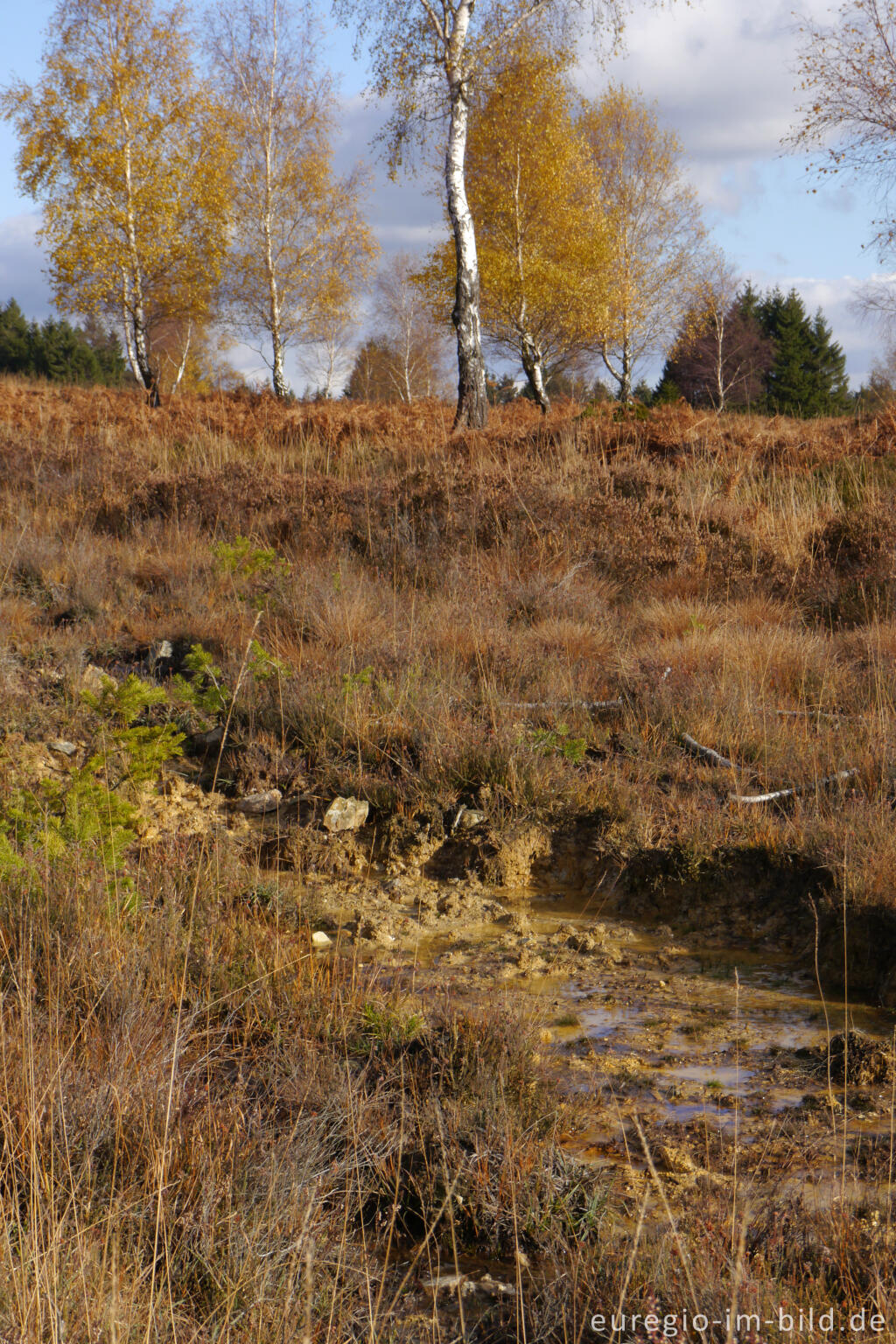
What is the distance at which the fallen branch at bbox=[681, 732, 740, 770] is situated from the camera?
4219mm

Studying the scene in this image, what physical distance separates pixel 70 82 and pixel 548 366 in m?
19.9

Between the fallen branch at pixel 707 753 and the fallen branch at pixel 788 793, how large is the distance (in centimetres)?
21

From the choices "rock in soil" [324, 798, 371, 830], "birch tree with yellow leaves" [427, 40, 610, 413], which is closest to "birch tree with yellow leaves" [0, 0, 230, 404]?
"birch tree with yellow leaves" [427, 40, 610, 413]

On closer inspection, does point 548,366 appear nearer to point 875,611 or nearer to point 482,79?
point 482,79

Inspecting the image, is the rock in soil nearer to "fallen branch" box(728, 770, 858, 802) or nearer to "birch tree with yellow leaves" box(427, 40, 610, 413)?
"fallen branch" box(728, 770, 858, 802)

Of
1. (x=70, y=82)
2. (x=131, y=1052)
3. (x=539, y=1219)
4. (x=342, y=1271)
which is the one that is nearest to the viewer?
(x=342, y=1271)

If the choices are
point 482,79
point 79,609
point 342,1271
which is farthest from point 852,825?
point 482,79

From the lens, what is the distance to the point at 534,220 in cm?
2484

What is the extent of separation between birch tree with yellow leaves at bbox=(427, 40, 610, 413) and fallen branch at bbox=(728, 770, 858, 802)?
20.1m

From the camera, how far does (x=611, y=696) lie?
16.6 feet

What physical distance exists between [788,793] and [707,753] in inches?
19.9

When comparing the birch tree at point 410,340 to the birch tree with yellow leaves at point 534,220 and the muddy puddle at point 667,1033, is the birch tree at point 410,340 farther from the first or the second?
the muddy puddle at point 667,1033

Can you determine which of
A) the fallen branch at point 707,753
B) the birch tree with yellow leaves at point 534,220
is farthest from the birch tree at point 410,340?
the fallen branch at point 707,753

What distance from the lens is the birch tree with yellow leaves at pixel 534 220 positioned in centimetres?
2411
